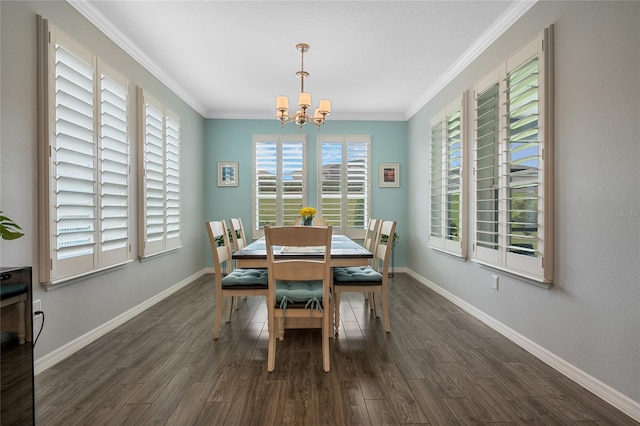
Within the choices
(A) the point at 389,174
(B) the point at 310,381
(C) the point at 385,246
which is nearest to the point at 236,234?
(C) the point at 385,246

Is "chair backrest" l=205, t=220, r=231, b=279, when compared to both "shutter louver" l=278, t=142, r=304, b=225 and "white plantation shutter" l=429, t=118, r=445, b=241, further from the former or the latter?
"white plantation shutter" l=429, t=118, r=445, b=241

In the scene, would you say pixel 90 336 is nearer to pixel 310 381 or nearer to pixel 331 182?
pixel 310 381

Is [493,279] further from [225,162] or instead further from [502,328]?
[225,162]

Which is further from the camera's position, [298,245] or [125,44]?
[125,44]

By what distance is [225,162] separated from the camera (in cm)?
580

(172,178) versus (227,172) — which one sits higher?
(227,172)

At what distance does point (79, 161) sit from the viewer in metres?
2.64

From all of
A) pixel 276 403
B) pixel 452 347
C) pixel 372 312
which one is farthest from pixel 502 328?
pixel 276 403

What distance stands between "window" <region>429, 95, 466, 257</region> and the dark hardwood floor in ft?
3.82

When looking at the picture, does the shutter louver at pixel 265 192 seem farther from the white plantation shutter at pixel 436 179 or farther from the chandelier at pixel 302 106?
the white plantation shutter at pixel 436 179

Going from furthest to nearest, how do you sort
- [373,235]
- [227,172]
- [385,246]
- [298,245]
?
[227,172]
[373,235]
[385,246]
[298,245]

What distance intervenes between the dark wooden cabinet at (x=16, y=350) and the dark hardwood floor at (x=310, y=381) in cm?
21

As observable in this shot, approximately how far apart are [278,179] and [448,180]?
9.15ft

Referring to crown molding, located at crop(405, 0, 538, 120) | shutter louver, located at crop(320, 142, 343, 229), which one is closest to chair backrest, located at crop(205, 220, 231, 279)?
shutter louver, located at crop(320, 142, 343, 229)
